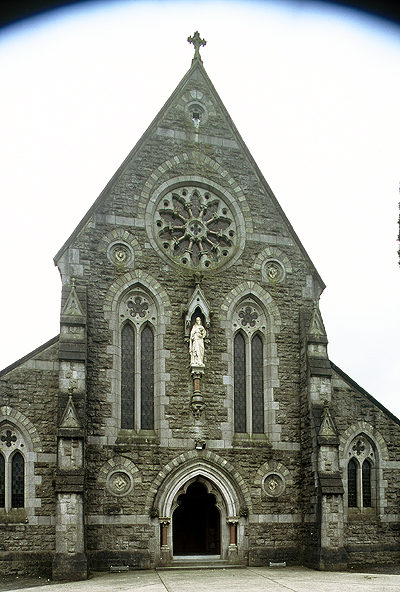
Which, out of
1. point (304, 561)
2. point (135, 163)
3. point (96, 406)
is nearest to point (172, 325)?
point (96, 406)

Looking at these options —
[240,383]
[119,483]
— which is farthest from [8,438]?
[240,383]

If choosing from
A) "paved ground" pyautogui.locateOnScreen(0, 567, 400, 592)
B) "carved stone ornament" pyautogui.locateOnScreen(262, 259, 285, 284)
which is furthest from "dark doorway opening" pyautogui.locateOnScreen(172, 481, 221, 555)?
"carved stone ornament" pyautogui.locateOnScreen(262, 259, 285, 284)

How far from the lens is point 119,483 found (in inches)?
771

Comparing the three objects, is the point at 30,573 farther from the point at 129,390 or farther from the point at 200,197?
the point at 200,197

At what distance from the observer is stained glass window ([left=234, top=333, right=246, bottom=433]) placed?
2134cm

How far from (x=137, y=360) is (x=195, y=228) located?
14.6ft

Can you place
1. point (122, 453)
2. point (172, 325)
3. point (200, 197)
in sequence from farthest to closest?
1. point (200, 197)
2. point (172, 325)
3. point (122, 453)

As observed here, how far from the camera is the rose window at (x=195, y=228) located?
71.6 ft

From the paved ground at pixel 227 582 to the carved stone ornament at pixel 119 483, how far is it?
6.79ft

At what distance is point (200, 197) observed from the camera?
2244 cm

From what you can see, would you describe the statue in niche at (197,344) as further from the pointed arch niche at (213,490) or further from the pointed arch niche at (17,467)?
the pointed arch niche at (17,467)

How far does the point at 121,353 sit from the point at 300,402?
5462 millimetres

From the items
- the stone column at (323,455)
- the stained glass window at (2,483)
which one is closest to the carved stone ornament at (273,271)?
the stone column at (323,455)

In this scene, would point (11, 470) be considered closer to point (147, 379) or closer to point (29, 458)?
point (29, 458)
